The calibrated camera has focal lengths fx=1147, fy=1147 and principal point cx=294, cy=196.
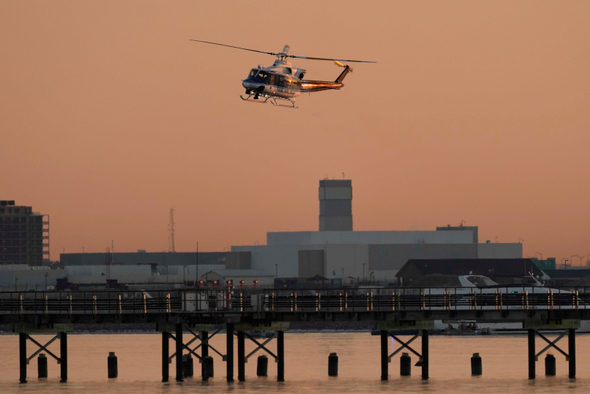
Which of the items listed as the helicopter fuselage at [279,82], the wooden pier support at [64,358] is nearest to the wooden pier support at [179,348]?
the wooden pier support at [64,358]

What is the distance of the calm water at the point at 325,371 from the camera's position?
67.8 m

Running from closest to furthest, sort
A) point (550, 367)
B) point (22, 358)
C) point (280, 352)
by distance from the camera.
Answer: point (280, 352) → point (22, 358) → point (550, 367)

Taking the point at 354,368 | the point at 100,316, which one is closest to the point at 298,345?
the point at 354,368

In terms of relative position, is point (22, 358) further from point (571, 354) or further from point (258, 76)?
point (571, 354)

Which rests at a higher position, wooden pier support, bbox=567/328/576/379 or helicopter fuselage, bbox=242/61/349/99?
helicopter fuselage, bbox=242/61/349/99

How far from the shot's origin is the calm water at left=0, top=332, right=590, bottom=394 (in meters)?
67.8

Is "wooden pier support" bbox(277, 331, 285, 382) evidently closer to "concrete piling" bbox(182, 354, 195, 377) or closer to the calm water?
the calm water

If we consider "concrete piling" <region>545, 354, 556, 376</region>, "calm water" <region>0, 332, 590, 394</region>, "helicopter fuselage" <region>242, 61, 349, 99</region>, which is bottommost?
"calm water" <region>0, 332, 590, 394</region>

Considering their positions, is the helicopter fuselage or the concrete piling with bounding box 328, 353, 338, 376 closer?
the concrete piling with bounding box 328, 353, 338, 376

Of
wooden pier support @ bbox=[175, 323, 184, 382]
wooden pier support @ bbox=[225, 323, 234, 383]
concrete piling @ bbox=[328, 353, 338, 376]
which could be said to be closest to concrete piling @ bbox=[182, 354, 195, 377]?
wooden pier support @ bbox=[175, 323, 184, 382]

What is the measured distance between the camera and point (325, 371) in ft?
270

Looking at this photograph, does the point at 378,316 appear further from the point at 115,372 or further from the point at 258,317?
the point at 115,372

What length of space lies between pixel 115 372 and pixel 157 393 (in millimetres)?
12067

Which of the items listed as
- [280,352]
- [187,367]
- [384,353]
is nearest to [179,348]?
[187,367]
